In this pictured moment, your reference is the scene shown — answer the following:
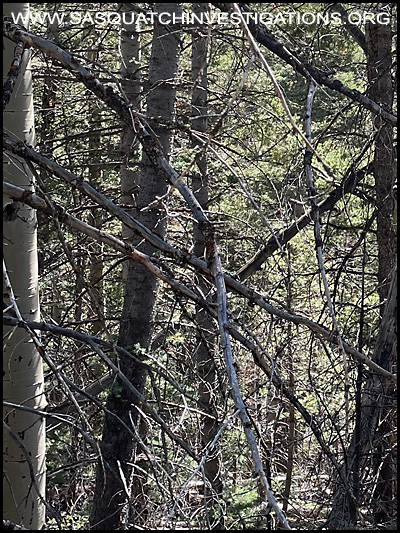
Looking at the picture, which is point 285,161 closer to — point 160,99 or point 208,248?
point 160,99

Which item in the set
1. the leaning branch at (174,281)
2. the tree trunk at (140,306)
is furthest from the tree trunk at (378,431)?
the tree trunk at (140,306)

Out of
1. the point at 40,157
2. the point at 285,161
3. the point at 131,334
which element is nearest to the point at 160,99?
the point at 131,334

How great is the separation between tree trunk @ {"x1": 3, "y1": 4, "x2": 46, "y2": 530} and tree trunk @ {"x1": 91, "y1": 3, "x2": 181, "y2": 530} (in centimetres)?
128

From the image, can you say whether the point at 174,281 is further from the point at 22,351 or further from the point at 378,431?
the point at 378,431

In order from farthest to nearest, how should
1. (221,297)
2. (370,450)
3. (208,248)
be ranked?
(370,450) < (208,248) < (221,297)

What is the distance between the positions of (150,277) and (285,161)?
12.3 ft

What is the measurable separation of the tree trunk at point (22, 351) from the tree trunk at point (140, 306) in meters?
1.28

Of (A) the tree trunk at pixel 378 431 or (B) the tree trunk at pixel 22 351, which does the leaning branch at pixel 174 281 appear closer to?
(B) the tree trunk at pixel 22 351

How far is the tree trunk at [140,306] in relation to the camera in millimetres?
4793

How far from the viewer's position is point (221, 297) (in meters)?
2.32

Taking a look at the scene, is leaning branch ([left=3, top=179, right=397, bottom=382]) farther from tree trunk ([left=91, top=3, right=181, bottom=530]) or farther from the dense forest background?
tree trunk ([left=91, top=3, right=181, bottom=530])

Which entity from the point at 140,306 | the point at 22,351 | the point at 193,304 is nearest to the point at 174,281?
the point at 22,351

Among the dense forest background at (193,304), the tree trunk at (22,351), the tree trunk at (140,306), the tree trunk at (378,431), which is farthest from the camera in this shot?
the tree trunk at (140,306)

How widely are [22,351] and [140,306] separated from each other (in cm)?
168
